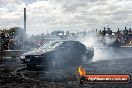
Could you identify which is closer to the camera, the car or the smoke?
the car

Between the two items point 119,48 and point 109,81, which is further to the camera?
point 119,48

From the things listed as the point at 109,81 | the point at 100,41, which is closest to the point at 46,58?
the point at 109,81

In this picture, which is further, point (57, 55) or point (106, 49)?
point (106, 49)

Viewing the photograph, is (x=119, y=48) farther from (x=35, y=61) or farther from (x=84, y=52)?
(x=35, y=61)

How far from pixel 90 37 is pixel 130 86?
32.3 meters

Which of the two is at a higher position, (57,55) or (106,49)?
(57,55)

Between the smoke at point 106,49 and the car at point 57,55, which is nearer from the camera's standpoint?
the car at point 57,55

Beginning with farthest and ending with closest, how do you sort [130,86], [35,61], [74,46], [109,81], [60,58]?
[74,46], [60,58], [35,61], [130,86], [109,81]

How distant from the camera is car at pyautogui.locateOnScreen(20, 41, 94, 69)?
645 inches

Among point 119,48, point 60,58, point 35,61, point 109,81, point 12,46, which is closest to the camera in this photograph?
point 109,81

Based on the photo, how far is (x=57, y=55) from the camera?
1731 centimetres

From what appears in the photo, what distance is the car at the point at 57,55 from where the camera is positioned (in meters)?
16.4

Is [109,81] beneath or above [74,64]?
above

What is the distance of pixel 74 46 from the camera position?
19188 millimetres
